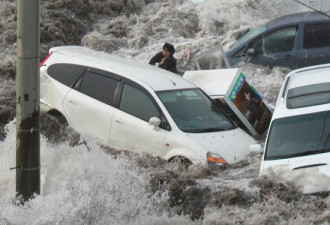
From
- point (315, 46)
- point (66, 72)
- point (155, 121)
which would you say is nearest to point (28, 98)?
point (155, 121)

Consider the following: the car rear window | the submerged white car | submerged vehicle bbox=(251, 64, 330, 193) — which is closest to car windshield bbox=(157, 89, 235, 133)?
the submerged white car

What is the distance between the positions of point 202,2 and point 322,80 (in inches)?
529

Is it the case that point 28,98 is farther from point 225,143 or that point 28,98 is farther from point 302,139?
point 225,143

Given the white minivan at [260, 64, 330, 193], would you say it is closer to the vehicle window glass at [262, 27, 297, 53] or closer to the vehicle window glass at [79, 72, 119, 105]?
the vehicle window glass at [79, 72, 119, 105]

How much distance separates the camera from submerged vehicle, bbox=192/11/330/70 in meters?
14.2

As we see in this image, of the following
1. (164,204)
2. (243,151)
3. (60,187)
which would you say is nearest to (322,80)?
(243,151)

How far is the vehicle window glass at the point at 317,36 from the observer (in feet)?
46.8

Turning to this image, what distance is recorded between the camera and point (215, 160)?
9.41m

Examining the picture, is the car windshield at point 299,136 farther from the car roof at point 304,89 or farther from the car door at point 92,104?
the car door at point 92,104

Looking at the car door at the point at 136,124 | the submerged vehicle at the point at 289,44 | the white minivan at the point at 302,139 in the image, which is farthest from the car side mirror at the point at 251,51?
the white minivan at the point at 302,139

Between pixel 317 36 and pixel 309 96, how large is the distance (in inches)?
227

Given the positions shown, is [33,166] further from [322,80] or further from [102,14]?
[102,14]

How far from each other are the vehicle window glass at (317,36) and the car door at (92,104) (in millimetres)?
5459

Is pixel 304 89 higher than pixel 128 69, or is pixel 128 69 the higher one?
pixel 304 89
